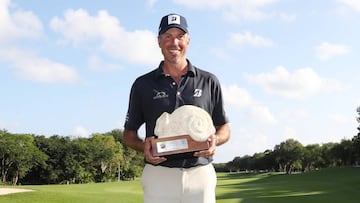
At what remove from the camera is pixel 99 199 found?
2206cm

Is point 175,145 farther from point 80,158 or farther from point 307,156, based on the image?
point 307,156

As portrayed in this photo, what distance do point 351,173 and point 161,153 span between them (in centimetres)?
5568

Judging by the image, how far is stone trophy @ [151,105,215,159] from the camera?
3131 millimetres

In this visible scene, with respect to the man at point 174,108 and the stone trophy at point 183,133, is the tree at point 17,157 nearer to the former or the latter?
the man at point 174,108

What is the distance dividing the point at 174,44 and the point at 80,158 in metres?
83.7

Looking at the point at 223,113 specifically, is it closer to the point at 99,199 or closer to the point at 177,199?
the point at 177,199

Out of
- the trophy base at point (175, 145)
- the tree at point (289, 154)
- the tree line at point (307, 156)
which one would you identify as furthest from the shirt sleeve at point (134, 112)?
the tree at point (289, 154)

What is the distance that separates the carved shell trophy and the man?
8 cm

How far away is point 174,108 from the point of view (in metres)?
3.41

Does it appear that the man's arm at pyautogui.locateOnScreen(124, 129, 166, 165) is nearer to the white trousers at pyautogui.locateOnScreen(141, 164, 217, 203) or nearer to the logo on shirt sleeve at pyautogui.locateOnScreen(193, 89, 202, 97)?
the white trousers at pyautogui.locateOnScreen(141, 164, 217, 203)

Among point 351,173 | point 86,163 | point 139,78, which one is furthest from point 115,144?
point 139,78

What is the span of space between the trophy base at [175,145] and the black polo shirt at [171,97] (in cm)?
22

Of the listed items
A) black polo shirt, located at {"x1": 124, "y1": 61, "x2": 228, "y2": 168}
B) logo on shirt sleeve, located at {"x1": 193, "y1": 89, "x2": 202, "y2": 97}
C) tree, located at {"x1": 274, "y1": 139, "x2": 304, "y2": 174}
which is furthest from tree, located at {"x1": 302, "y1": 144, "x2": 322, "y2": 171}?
logo on shirt sleeve, located at {"x1": 193, "y1": 89, "x2": 202, "y2": 97}

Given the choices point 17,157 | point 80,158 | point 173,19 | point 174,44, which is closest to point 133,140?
point 174,44
